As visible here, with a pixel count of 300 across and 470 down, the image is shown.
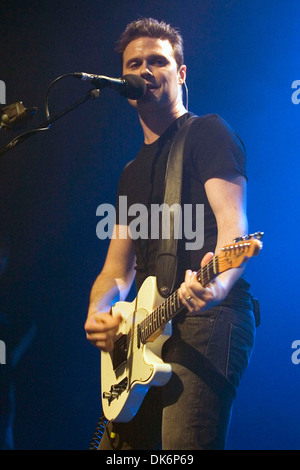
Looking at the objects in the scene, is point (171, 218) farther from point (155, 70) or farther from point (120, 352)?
point (155, 70)

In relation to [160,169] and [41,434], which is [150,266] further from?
[41,434]

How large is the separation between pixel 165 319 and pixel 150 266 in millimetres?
368

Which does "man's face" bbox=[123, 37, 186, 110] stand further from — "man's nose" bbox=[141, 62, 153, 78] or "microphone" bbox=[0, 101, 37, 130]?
"microphone" bbox=[0, 101, 37, 130]

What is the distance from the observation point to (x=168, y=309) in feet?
5.57

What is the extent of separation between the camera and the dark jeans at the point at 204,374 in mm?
1580

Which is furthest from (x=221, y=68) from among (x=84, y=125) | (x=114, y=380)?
(x=114, y=380)

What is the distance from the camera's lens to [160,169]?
2180 millimetres

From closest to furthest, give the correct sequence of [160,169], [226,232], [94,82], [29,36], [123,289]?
[226,232], [94,82], [160,169], [123,289], [29,36]

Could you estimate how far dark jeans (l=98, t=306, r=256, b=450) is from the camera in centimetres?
158

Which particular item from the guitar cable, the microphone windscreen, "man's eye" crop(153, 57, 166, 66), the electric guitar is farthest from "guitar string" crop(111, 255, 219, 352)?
"man's eye" crop(153, 57, 166, 66)

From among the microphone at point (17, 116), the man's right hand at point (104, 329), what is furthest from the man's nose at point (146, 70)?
the man's right hand at point (104, 329)

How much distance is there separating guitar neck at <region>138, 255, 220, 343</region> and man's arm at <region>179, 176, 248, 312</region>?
0.06 feet

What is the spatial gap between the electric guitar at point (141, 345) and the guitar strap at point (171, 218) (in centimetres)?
5

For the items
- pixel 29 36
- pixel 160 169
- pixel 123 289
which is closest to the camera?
pixel 160 169
